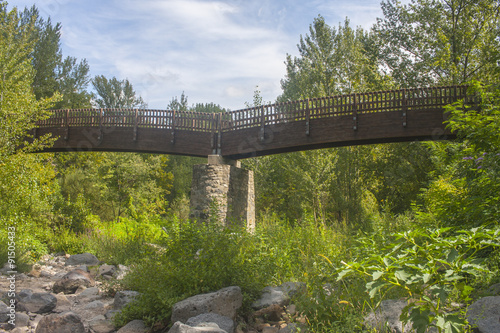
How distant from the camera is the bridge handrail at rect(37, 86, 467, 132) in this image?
10328 mm

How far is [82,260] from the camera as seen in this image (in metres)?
11.8

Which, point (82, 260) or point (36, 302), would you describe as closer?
point (36, 302)

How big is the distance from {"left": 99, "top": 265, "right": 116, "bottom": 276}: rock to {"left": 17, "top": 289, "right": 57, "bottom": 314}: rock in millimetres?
2618

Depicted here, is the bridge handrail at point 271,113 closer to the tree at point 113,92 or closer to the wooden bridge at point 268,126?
the wooden bridge at point 268,126

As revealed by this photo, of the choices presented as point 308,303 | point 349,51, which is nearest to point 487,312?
point 308,303

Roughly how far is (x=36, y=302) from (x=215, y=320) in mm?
4180

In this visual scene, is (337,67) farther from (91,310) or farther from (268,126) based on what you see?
(91,310)

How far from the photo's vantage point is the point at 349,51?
19156mm

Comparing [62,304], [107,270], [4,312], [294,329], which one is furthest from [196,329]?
[107,270]

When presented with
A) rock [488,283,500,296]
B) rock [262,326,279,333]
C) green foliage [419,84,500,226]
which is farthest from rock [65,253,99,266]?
rock [488,283,500,296]

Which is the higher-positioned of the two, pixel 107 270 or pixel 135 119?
pixel 135 119

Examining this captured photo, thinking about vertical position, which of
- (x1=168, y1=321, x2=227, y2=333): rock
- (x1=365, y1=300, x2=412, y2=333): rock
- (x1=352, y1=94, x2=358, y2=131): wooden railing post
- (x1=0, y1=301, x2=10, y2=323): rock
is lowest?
(x1=0, y1=301, x2=10, y2=323): rock

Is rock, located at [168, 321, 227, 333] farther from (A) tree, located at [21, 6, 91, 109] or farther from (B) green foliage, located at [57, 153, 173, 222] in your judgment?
(A) tree, located at [21, 6, 91, 109]

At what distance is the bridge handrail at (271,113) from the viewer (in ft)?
33.9
